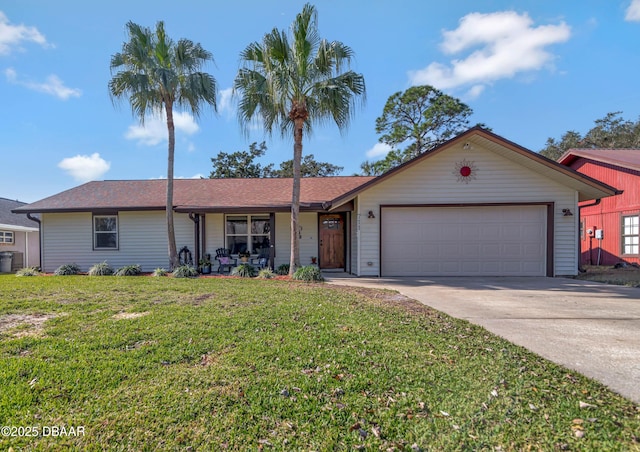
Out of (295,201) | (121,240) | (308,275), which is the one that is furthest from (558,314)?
(121,240)

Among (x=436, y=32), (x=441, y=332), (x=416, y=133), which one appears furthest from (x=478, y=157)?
(x=416, y=133)

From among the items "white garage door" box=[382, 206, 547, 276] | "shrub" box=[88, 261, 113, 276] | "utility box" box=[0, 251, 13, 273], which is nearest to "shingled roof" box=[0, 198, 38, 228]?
"utility box" box=[0, 251, 13, 273]

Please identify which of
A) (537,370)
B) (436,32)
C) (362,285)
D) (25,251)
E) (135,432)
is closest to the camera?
(135,432)

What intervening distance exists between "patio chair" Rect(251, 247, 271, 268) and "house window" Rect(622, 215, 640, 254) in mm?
14701

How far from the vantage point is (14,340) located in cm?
395

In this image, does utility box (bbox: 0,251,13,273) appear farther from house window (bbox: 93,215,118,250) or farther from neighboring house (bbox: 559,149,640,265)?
neighboring house (bbox: 559,149,640,265)

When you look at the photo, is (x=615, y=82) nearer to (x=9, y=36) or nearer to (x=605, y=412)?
(x=605, y=412)

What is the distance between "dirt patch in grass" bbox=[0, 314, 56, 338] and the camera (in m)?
4.27

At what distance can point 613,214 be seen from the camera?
13969mm

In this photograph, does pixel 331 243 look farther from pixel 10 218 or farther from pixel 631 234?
pixel 10 218

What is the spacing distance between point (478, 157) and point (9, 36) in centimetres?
1433

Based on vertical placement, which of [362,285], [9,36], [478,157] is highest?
[9,36]

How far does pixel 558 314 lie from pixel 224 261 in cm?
978

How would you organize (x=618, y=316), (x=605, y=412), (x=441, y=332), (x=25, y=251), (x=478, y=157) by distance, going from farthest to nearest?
(x=25, y=251), (x=478, y=157), (x=618, y=316), (x=441, y=332), (x=605, y=412)
